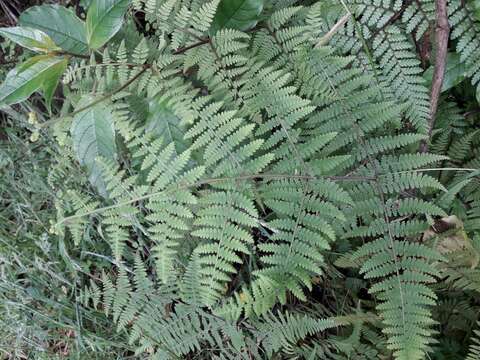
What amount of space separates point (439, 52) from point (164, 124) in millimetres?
1136

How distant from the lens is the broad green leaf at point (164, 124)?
1.92 m

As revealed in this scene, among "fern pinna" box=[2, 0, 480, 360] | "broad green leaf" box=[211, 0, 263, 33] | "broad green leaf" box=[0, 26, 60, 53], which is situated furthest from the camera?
"broad green leaf" box=[211, 0, 263, 33]

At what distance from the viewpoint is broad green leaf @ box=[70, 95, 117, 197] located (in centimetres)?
184

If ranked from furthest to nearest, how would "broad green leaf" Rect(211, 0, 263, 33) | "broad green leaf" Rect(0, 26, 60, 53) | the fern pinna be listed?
"broad green leaf" Rect(211, 0, 263, 33)
the fern pinna
"broad green leaf" Rect(0, 26, 60, 53)

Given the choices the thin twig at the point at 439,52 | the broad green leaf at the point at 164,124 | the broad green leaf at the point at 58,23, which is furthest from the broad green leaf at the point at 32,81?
the thin twig at the point at 439,52

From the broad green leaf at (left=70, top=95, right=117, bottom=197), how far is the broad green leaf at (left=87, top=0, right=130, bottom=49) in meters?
0.27

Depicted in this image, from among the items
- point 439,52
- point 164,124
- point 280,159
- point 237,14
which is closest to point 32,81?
point 164,124

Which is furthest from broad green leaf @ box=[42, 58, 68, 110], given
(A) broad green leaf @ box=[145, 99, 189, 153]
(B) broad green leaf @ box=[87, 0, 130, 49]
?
(A) broad green leaf @ box=[145, 99, 189, 153]

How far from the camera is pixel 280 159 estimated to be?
2008mm

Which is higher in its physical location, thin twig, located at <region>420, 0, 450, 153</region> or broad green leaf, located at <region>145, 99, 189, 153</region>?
thin twig, located at <region>420, 0, 450, 153</region>

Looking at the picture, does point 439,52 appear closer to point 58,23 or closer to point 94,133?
point 94,133

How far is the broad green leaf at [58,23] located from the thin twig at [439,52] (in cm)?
139

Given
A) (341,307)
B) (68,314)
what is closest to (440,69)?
(341,307)

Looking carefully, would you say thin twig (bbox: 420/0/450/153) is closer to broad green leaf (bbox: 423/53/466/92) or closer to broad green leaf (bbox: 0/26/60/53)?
broad green leaf (bbox: 423/53/466/92)
